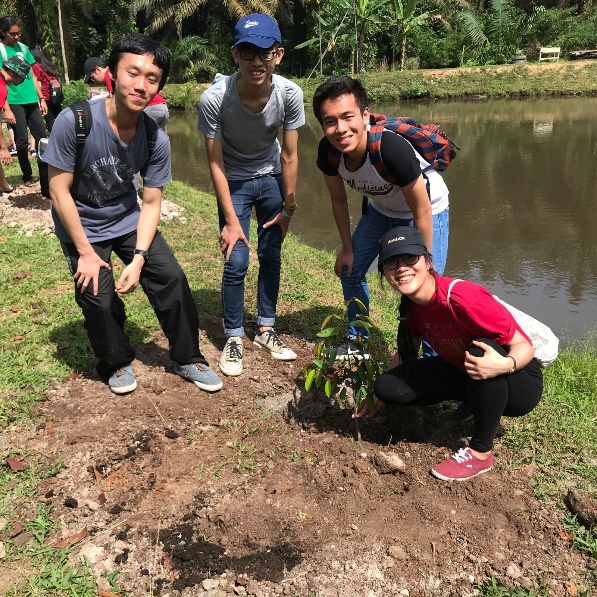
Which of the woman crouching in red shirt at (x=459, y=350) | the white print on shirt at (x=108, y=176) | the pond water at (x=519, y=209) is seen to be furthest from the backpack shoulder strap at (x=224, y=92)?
the pond water at (x=519, y=209)

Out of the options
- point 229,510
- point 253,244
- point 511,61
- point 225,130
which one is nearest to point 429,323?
point 229,510

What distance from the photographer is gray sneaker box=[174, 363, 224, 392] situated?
3.25 metres

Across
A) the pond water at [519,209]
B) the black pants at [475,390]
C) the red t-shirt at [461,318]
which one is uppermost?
the red t-shirt at [461,318]

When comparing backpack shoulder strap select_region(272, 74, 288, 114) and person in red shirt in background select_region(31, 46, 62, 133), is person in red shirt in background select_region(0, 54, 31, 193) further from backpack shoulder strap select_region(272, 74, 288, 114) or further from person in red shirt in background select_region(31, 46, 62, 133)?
backpack shoulder strap select_region(272, 74, 288, 114)

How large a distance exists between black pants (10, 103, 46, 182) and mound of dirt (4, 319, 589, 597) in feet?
16.4

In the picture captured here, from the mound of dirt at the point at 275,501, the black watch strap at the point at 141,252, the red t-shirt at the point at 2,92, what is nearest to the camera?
the mound of dirt at the point at 275,501

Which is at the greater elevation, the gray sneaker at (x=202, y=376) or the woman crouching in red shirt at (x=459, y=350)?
the woman crouching in red shirt at (x=459, y=350)

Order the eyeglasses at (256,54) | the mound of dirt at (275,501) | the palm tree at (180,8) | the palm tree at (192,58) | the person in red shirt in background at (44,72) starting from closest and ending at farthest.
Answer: the mound of dirt at (275,501) < the eyeglasses at (256,54) < the person in red shirt in background at (44,72) < the palm tree at (180,8) < the palm tree at (192,58)

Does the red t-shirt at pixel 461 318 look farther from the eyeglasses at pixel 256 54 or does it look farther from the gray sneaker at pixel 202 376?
the eyeglasses at pixel 256 54

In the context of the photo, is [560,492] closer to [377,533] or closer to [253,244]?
[377,533]

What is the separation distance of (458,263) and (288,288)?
86.4 inches

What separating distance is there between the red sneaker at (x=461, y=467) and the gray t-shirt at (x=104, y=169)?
2036 millimetres

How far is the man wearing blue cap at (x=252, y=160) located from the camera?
2.96m

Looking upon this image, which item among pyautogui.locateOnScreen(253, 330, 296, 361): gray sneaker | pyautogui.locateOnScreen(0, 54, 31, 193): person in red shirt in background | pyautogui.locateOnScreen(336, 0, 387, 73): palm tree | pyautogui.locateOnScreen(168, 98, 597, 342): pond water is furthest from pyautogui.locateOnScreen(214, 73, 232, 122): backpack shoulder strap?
pyautogui.locateOnScreen(336, 0, 387, 73): palm tree
